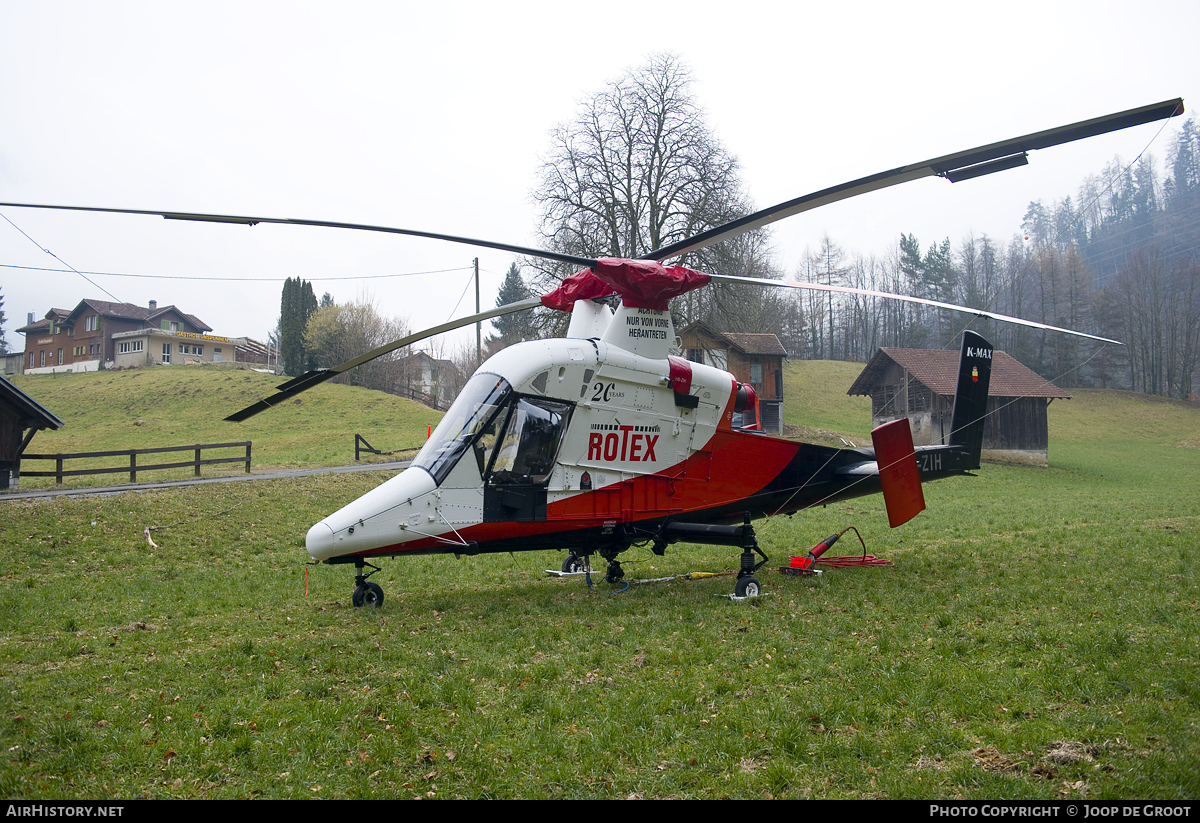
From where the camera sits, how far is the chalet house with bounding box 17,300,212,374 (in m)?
68.2

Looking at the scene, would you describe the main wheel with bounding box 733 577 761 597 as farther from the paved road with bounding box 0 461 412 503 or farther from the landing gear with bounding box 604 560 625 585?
the paved road with bounding box 0 461 412 503

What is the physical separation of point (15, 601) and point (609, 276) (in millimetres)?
9317

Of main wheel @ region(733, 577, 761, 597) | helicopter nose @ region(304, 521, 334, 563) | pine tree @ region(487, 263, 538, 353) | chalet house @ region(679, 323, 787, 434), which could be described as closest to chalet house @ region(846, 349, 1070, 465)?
chalet house @ region(679, 323, 787, 434)

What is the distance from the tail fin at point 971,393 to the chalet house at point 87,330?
75.6m

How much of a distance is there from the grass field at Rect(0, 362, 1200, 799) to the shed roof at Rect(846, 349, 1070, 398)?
26.4 metres

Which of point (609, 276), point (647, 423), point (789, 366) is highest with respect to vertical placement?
point (789, 366)

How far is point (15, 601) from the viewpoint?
9734mm

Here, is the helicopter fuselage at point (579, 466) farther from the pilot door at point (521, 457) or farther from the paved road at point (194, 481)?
the paved road at point (194, 481)

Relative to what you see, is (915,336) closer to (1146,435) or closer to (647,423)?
(1146,435)

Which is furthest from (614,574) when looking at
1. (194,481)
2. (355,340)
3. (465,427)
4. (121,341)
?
(121,341)

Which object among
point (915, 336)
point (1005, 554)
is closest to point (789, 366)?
point (915, 336)

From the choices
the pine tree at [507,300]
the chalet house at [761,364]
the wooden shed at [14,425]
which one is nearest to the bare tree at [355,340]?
the pine tree at [507,300]

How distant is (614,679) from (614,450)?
388 centimetres

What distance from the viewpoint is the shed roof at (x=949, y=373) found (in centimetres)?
3753
